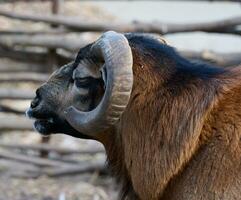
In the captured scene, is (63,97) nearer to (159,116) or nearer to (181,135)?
(159,116)

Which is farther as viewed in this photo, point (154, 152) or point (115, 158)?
point (115, 158)

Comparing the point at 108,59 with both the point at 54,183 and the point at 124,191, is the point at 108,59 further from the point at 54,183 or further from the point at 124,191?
the point at 54,183

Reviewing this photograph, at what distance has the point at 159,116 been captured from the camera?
176 inches

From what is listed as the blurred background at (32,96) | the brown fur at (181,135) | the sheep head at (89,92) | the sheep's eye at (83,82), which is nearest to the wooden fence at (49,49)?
the blurred background at (32,96)

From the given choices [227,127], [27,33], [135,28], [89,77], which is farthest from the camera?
[27,33]

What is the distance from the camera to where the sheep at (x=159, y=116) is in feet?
14.2

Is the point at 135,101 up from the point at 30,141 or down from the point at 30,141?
up

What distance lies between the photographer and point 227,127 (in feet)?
14.2

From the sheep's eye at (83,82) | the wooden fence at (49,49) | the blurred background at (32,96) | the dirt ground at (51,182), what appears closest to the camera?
the sheep's eye at (83,82)

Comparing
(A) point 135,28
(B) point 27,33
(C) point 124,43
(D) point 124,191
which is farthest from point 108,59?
(B) point 27,33

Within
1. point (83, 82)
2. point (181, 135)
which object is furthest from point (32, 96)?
point (181, 135)

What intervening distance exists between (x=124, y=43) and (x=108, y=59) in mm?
121

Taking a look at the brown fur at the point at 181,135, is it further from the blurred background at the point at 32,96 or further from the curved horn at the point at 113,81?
the blurred background at the point at 32,96

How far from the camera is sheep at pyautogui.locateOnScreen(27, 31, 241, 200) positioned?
4.32 metres
